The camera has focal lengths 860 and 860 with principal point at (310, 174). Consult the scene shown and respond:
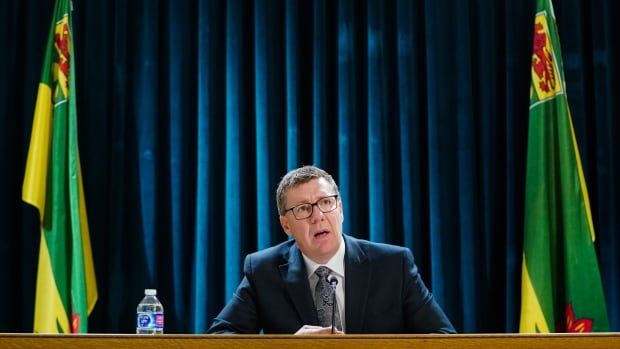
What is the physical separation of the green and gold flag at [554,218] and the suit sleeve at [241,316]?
1.47m

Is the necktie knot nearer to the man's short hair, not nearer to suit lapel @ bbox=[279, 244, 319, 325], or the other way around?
suit lapel @ bbox=[279, 244, 319, 325]

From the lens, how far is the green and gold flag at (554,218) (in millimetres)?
3891

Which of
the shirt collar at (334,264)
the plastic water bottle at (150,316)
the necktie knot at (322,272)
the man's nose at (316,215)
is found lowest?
the plastic water bottle at (150,316)

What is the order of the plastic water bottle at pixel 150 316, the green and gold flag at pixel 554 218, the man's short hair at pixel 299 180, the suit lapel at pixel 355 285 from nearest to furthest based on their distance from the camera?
the suit lapel at pixel 355 285 → the man's short hair at pixel 299 180 → the plastic water bottle at pixel 150 316 → the green and gold flag at pixel 554 218

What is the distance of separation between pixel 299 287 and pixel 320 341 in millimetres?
1139

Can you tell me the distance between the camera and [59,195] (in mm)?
4051

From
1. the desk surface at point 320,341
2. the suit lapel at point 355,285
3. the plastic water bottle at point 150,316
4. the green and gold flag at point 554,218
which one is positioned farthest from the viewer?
the green and gold flag at point 554,218

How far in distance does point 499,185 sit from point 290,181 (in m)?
1.58

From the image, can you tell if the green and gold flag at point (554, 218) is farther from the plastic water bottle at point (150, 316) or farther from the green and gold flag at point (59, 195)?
the green and gold flag at point (59, 195)

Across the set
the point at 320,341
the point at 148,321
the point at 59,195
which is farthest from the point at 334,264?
the point at 59,195

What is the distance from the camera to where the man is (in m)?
2.99

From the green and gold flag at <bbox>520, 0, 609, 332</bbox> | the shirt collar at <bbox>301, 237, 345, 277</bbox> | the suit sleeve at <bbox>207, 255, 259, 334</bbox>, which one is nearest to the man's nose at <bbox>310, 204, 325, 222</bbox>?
the shirt collar at <bbox>301, 237, 345, 277</bbox>

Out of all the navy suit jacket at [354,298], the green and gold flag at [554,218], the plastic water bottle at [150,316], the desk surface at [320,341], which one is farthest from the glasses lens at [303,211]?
the green and gold flag at [554,218]

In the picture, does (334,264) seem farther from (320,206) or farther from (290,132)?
(290,132)
